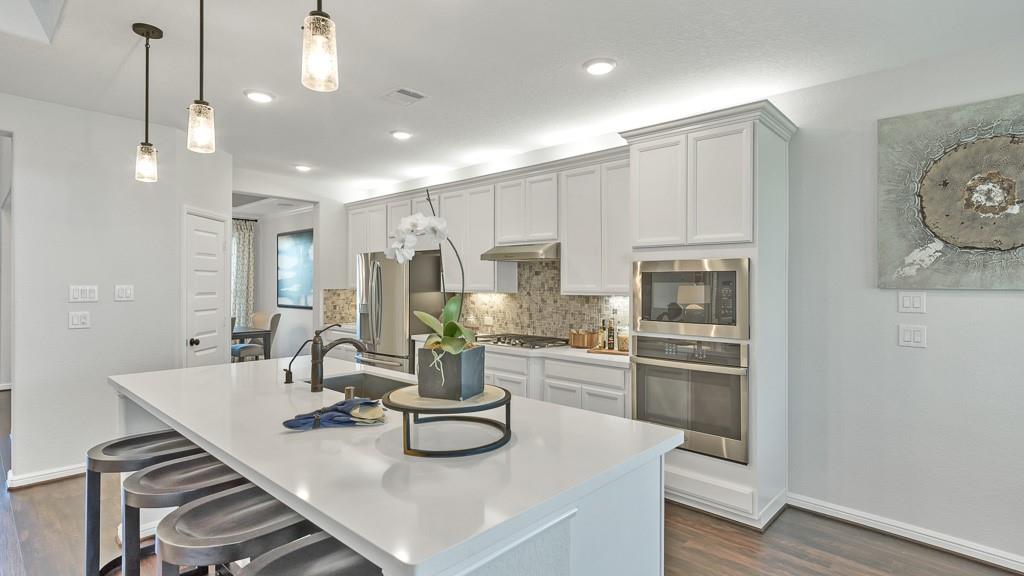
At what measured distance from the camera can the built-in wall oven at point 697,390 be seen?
9.52 feet

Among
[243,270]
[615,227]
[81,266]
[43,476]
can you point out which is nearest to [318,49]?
[615,227]

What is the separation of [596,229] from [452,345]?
8.62 feet

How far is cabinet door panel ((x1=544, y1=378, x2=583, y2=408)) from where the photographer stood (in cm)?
372

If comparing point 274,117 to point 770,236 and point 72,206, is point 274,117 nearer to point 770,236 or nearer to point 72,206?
point 72,206

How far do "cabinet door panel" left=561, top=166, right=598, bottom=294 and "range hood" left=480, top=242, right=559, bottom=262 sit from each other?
0.10 m

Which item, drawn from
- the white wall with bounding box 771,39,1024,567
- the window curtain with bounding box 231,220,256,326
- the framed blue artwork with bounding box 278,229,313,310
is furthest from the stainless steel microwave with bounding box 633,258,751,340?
the window curtain with bounding box 231,220,256,326

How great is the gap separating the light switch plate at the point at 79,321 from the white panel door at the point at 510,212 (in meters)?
3.03

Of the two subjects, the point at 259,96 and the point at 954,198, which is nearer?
the point at 954,198

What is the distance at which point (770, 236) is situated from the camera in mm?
2977

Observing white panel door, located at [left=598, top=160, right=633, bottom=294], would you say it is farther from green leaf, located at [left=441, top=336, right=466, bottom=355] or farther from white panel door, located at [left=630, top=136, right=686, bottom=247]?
green leaf, located at [left=441, top=336, right=466, bottom=355]

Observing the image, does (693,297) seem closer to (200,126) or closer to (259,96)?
(200,126)

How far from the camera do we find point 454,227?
5.02 meters

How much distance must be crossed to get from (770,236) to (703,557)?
1.75 meters

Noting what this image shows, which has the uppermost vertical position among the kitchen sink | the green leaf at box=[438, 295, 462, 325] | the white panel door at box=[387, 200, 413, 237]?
the white panel door at box=[387, 200, 413, 237]
